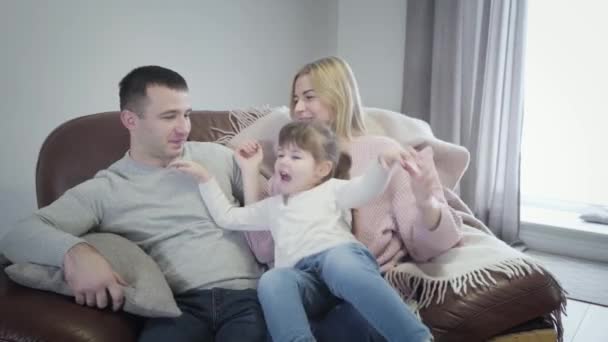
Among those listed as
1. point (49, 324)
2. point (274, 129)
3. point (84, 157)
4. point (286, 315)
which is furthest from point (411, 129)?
point (49, 324)

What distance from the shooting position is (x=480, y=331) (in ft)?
4.28

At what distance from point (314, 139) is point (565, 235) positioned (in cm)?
225

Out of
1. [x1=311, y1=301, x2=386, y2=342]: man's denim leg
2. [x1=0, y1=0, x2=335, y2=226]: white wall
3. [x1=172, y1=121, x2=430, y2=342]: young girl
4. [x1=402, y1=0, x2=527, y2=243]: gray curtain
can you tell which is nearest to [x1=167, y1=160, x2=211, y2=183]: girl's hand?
[x1=172, y1=121, x2=430, y2=342]: young girl

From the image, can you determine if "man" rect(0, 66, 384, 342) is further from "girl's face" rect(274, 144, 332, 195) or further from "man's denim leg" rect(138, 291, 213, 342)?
"girl's face" rect(274, 144, 332, 195)

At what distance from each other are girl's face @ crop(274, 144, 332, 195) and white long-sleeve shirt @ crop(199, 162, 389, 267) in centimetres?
2

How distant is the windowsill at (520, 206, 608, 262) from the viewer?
3072 mm

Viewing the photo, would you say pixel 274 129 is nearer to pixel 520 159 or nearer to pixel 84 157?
pixel 84 157

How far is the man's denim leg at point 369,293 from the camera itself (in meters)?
1.17

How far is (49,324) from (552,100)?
2972mm

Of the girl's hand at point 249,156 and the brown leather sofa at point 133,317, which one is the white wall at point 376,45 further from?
the brown leather sofa at point 133,317

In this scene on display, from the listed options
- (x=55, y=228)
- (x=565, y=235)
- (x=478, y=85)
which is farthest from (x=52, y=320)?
(x=565, y=235)

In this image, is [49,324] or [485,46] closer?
[49,324]

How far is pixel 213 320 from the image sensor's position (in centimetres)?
137

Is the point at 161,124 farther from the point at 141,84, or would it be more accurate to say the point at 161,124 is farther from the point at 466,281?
the point at 466,281
